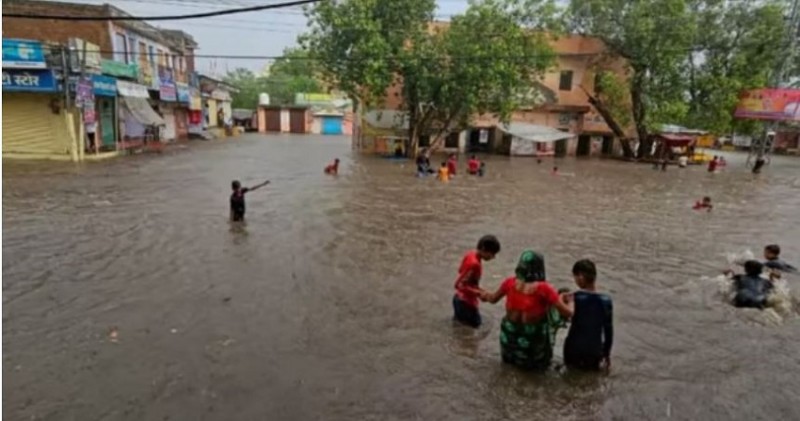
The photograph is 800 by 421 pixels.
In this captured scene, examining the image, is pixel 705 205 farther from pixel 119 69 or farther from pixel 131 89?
pixel 131 89

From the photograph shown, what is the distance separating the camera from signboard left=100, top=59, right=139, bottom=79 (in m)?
24.3

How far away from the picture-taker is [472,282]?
19.8 feet

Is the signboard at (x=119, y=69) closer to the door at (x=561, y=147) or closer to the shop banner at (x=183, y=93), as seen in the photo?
the shop banner at (x=183, y=93)

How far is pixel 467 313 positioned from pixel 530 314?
145cm

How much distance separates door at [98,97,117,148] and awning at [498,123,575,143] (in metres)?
21.2

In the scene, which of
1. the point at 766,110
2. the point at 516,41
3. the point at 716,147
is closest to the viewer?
the point at 516,41

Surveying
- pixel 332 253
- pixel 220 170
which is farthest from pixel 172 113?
pixel 332 253

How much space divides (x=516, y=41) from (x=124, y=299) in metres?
24.5

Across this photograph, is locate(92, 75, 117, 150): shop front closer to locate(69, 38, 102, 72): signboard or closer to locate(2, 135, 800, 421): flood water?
locate(69, 38, 102, 72): signboard

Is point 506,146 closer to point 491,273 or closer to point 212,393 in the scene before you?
point 491,273

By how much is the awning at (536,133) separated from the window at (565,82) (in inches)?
155

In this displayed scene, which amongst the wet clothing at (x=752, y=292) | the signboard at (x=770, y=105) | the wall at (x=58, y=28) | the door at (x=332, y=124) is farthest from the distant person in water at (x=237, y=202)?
the door at (x=332, y=124)

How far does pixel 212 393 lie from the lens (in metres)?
4.68

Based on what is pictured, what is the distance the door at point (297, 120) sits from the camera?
6284cm
